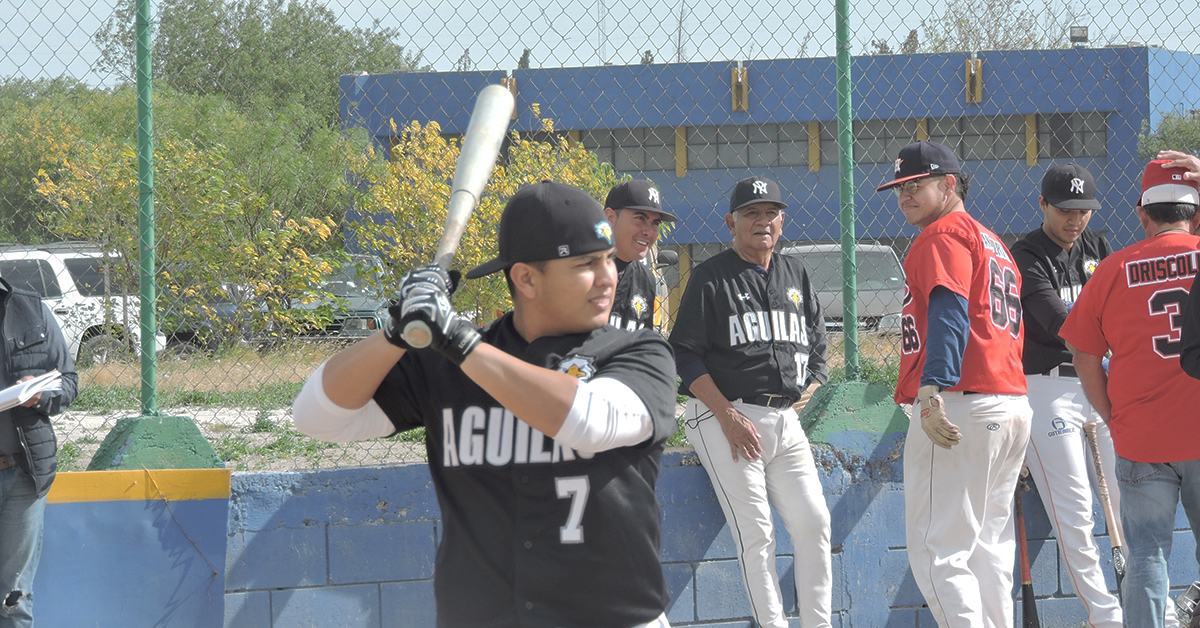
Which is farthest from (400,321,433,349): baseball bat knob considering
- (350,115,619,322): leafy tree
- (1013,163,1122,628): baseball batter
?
(350,115,619,322): leafy tree

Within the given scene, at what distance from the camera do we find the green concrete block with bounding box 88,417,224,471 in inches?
151

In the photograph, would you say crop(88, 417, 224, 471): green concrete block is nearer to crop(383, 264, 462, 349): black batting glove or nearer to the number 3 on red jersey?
crop(383, 264, 462, 349): black batting glove

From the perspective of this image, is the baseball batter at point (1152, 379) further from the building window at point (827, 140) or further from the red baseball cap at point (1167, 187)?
the building window at point (827, 140)

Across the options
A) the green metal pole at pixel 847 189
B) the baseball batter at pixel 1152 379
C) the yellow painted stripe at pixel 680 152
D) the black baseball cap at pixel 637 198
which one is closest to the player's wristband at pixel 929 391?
the baseball batter at pixel 1152 379

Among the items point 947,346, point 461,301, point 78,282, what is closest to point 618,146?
point 461,301

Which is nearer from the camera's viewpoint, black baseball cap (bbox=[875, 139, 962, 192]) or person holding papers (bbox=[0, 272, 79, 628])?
person holding papers (bbox=[0, 272, 79, 628])

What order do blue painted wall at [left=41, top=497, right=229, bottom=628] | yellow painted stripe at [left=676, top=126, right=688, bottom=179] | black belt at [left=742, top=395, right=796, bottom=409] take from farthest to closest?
yellow painted stripe at [left=676, top=126, right=688, bottom=179]
black belt at [left=742, top=395, right=796, bottom=409]
blue painted wall at [left=41, top=497, right=229, bottom=628]

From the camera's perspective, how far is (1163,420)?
3.56 m

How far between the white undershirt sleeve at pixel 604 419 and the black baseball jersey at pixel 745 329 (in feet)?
7.23

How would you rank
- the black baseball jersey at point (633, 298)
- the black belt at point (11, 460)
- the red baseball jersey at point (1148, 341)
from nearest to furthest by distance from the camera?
1. the red baseball jersey at point (1148, 341)
2. the black belt at point (11, 460)
3. the black baseball jersey at point (633, 298)

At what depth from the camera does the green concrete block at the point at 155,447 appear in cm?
383

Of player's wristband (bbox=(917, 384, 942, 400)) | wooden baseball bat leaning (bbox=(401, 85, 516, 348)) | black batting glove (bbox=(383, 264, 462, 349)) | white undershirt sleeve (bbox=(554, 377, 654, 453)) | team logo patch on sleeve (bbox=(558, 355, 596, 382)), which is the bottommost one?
player's wristband (bbox=(917, 384, 942, 400))

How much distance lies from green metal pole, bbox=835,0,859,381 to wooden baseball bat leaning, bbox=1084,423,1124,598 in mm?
1135

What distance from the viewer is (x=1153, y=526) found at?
3.58 m
